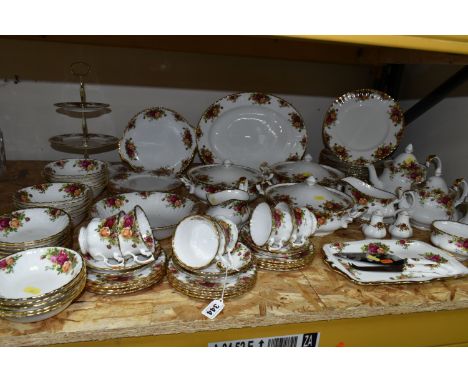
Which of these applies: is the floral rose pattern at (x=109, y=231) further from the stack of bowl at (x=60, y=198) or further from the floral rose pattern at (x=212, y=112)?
the floral rose pattern at (x=212, y=112)

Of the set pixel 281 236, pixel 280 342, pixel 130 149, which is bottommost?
pixel 280 342

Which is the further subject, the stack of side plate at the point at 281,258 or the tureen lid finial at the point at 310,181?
the tureen lid finial at the point at 310,181

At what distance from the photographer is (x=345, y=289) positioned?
0.85m

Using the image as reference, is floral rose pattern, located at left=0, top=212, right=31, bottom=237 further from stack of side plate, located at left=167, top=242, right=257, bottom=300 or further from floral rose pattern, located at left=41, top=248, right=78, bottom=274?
stack of side plate, located at left=167, top=242, right=257, bottom=300

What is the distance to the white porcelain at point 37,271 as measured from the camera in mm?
735

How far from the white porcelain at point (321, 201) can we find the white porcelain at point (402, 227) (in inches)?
4.0

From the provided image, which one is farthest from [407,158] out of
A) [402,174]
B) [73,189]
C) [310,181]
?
[73,189]

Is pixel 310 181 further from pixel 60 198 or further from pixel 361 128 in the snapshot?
pixel 60 198

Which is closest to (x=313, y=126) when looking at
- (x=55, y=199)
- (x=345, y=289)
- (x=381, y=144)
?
(x=381, y=144)

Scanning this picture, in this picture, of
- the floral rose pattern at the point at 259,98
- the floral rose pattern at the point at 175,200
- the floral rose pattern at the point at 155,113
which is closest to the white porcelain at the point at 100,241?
the floral rose pattern at the point at 175,200

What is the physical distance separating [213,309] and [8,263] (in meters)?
0.43

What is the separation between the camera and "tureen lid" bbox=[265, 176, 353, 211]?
1.06 meters

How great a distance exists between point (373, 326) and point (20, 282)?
0.78 metres

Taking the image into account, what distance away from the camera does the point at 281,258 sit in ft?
2.97
